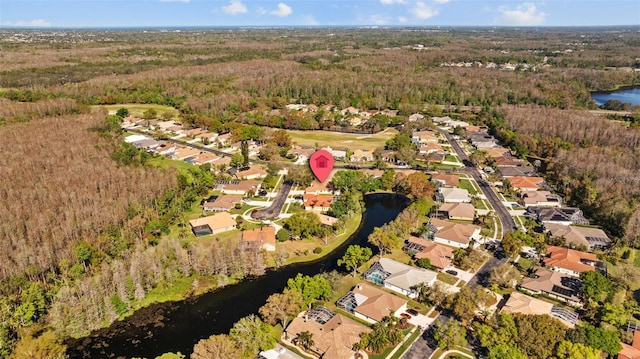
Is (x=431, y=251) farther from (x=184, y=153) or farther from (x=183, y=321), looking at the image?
(x=184, y=153)

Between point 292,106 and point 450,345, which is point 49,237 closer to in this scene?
point 450,345

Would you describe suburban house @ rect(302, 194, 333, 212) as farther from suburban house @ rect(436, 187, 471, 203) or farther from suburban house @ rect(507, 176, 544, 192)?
suburban house @ rect(507, 176, 544, 192)

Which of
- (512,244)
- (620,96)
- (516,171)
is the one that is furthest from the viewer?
(620,96)

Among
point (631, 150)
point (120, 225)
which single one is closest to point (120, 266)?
point (120, 225)

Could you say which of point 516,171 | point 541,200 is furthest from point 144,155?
point 541,200

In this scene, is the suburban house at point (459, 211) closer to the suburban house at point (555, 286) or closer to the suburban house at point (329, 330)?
the suburban house at point (555, 286)

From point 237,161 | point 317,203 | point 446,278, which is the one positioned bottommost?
point 446,278

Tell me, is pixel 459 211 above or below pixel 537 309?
above
